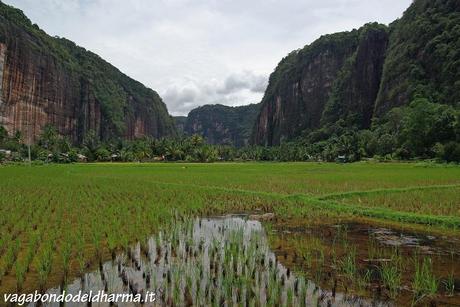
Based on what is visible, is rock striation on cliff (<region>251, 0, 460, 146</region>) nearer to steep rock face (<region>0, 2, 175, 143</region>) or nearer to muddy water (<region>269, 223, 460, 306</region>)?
steep rock face (<region>0, 2, 175, 143</region>)

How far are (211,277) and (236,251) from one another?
1.16m

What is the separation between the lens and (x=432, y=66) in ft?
235

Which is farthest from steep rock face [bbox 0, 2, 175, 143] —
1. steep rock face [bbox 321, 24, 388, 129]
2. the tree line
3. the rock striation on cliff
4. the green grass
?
steep rock face [bbox 321, 24, 388, 129]

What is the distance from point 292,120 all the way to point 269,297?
5575 inches

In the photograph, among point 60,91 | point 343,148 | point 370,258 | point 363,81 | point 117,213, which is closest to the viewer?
point 370,258

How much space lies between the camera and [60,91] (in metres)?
109

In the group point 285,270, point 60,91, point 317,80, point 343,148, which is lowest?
point 285,270

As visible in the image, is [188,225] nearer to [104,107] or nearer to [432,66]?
[432,66]

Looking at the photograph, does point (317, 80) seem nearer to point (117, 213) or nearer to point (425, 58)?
point (425, 58)

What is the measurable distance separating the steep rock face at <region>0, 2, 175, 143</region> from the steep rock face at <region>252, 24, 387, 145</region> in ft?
179

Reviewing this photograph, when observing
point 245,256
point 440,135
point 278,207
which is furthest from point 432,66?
point 245,256

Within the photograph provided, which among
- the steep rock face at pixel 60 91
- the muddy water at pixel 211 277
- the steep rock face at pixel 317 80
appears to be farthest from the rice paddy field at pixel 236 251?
the steep rock face at pixel 317 80

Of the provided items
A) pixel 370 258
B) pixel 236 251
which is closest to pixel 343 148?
pixel 370 258

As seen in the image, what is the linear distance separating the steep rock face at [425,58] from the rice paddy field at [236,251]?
5935cm
